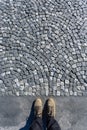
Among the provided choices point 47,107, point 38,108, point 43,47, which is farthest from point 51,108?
point 43,47

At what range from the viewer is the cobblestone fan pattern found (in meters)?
5.47

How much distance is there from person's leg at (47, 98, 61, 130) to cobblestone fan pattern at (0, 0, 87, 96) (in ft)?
0.62

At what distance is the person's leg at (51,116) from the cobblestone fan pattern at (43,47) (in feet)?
0.62

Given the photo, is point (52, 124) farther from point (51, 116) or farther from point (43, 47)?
point (43, 47)

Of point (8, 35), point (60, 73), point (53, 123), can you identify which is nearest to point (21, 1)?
point (8, 35)

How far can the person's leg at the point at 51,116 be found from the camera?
17.0 ft

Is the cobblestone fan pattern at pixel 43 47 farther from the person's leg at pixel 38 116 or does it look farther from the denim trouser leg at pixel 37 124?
the denim trouser leg at pixel 37 124

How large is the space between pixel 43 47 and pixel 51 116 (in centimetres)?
128

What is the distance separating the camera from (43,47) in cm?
573

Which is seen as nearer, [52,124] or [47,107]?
[52,124]

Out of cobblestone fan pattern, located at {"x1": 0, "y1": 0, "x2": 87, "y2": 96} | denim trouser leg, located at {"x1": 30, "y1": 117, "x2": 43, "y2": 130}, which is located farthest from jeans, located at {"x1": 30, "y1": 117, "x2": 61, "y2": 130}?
cobblestone fan pattern, located at {"x1": 0, "y1": 0, "x2": 87, "y2": 96}

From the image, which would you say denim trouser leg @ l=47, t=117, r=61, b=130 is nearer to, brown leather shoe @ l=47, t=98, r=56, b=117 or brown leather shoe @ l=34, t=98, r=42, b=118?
brown leather shoe @ l=47, t=98, r=56, b=117

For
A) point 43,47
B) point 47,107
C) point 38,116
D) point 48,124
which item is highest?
point 43,47

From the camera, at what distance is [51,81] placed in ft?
18.0
